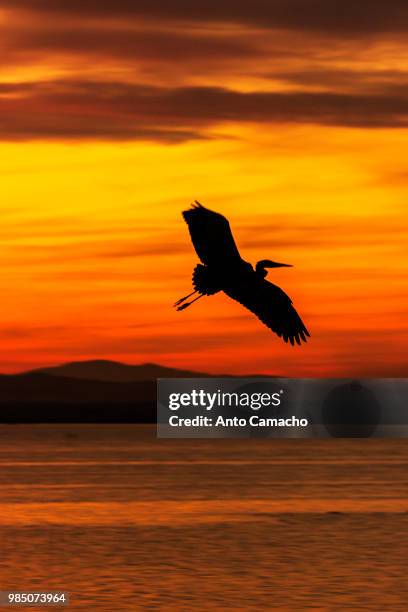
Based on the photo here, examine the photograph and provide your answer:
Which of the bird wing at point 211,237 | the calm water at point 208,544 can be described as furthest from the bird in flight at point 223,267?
the calm water at point 208,544

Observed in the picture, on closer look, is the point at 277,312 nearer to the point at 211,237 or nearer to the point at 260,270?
the point at 260,270

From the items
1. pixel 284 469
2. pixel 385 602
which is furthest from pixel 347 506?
pixel 284 469

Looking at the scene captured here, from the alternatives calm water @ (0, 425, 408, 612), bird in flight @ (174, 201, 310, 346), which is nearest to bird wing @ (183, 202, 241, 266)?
bird in flight @ (174, 201, 310, 346)

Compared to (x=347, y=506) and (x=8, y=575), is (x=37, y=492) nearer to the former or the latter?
(x=347, y=506)

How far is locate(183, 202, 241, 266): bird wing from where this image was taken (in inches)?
1080

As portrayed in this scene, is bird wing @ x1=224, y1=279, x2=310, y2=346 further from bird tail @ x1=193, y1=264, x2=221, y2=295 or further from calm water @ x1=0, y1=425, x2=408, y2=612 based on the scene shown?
calm water @ x1=0, y1=425, x2=408, y2=612

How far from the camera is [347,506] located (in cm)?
6262

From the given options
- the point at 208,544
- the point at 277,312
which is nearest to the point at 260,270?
the point at 277,312

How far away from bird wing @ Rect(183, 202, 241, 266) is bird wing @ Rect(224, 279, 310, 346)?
5.81 ft

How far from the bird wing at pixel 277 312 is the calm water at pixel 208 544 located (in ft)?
19.2

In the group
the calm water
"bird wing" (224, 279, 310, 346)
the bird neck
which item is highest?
the bird neck

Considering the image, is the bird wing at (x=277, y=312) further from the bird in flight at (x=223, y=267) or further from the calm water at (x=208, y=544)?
the calm water at (x=208, y=544)

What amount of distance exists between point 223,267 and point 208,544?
19235 mm

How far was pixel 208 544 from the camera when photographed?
150ft
